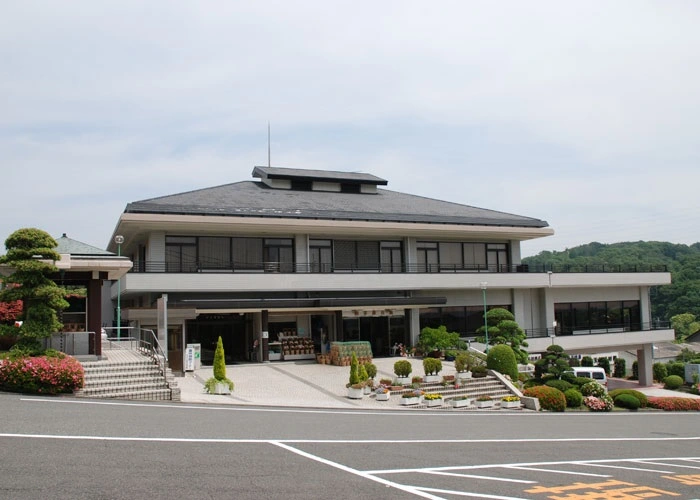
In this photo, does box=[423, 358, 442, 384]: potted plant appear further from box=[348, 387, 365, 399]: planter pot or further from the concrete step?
the concrete step

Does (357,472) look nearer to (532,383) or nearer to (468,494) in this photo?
(468,494)

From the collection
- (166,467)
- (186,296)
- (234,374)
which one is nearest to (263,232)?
(186,296)

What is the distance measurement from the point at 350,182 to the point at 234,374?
681 inches

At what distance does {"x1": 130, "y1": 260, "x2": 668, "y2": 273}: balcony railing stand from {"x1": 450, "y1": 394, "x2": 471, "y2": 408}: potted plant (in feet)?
37.8

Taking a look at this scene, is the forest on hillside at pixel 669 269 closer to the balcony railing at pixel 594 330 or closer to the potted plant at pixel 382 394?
the balcony railing at pixel 594 330

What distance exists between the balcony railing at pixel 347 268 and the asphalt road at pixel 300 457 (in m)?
14.8

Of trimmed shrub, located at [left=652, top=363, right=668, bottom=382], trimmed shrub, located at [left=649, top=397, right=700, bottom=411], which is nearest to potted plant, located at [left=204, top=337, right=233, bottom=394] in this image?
trimmed shrub, located at [left=649, top=397, right=700, bottom=411]

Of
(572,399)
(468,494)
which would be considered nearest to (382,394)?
(572,399)

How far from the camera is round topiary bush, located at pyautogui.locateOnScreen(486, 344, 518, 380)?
94.7ft

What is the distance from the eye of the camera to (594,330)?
4225cm

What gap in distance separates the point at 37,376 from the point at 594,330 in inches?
1378

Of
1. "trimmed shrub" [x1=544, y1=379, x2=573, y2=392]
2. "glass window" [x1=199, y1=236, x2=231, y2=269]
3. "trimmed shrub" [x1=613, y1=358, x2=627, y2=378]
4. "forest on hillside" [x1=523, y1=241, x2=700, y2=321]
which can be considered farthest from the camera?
"forest on hillside" [x1=523, y1=241, x2=700, y2=321]

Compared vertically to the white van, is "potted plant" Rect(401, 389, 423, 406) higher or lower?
higher

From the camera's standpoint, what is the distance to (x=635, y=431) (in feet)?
63.1
